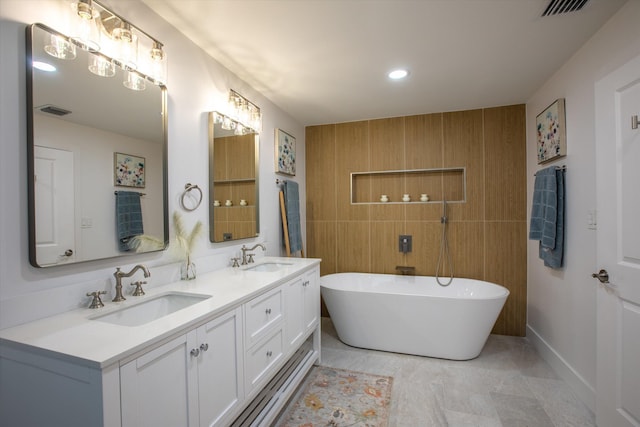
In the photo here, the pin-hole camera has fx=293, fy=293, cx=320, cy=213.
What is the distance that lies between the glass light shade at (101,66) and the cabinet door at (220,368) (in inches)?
50.4

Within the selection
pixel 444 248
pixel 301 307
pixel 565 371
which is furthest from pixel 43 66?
pixel 565 371

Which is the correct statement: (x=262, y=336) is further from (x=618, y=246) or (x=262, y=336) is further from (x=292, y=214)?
(x=618, y=246)

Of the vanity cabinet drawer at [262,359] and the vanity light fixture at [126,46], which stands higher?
the vanity light fixture at [126,46]

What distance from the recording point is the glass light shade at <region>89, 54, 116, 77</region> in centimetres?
136

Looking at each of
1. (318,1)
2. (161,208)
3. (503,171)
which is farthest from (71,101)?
(503,171)

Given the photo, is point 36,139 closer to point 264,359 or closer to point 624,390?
point 264,359

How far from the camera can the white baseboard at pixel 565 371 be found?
79.4 inches

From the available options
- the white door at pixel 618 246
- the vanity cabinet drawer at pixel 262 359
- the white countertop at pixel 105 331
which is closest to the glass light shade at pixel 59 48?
the white countertop at pixel 105 331

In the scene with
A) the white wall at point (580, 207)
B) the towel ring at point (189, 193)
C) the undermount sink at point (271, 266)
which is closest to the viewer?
the white wall at point (580, 207)

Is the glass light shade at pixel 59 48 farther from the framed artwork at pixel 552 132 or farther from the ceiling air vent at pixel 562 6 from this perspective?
the framed artwork at pixel 552 132

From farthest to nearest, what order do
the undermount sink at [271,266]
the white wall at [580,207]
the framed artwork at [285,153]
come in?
the framed artwork at [285,153] < the undermount sink at [271,266] < the white wall at [580,207]

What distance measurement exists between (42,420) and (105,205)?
0.85 metres

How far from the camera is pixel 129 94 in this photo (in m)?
1.54

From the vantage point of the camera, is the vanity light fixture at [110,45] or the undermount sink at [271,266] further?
the undermount sink at [271,266]
